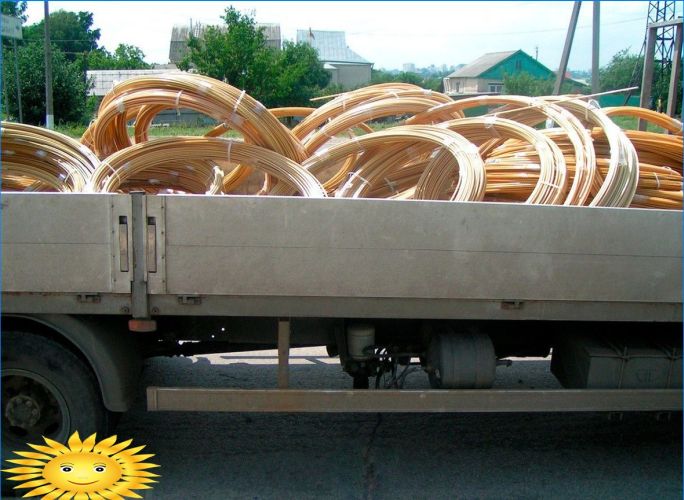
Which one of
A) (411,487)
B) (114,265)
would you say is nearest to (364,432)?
(411,487)

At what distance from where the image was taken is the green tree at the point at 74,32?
12.9 meters

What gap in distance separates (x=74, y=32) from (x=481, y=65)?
20227mm

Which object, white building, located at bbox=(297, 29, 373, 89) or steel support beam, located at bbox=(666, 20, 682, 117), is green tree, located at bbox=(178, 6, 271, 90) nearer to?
steel support beam, located at bbox=(666, 20, 682, 117)

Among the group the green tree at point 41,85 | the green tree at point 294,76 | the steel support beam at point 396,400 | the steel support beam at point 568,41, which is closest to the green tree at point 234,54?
the green tree at point 294,76

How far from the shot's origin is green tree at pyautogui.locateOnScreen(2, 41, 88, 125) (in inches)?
376

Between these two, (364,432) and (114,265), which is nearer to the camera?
(114,265)

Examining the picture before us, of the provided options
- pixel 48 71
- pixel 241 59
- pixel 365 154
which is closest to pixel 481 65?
pixel 241 59

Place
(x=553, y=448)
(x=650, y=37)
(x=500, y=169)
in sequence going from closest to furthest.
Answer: (x=553, y=448), (x=500, y=169), (x=650, y=37)

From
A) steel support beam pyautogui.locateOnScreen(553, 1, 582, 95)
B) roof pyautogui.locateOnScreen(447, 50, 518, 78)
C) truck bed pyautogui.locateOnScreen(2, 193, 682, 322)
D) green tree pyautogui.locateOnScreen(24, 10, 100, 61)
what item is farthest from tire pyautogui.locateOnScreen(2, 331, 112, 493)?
roof pyautogui.locateOnScreen(447, 50, 518, 78)

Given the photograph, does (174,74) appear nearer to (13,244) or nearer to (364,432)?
(13,244)

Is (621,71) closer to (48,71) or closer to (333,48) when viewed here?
(48,71)

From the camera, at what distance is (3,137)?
181 inches

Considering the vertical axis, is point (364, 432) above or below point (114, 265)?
below

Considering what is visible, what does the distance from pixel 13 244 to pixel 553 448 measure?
11.3ft
